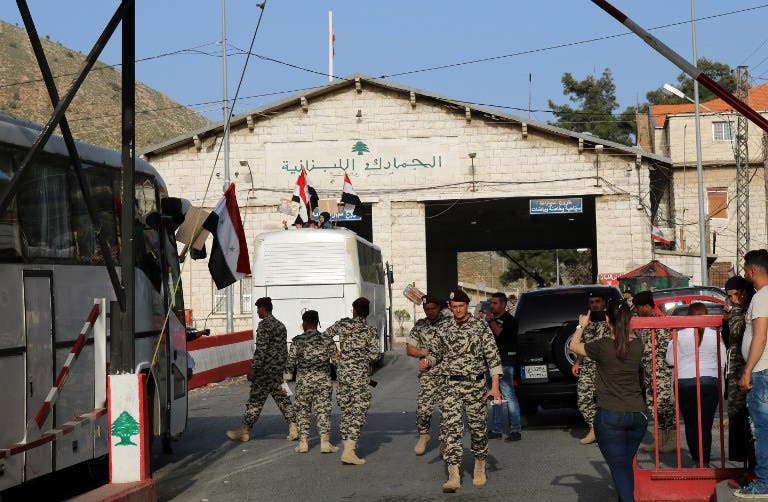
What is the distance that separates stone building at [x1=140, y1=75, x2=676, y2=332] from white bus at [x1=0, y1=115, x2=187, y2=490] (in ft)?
109

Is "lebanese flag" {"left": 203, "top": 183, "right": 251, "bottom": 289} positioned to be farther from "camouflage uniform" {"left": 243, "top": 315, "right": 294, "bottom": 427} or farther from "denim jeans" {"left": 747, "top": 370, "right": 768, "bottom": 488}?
"denim jeans" {"left": 747, "top": 370, "right": 768, "bottom": 488}

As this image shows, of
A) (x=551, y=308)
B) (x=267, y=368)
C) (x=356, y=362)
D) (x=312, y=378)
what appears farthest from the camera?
(x=551, y=308)

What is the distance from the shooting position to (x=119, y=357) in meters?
10.6

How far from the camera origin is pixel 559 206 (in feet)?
152

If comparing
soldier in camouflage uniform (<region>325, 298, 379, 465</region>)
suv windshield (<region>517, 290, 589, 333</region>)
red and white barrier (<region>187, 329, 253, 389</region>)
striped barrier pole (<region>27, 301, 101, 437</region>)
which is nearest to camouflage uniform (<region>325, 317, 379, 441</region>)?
soldier in camouflage uniform (<region>325, 298, 379, 465</region>)

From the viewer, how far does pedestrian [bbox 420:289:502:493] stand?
36.9 feet

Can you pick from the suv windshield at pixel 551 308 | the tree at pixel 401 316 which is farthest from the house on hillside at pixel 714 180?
the suv windshield at pixel 551 308

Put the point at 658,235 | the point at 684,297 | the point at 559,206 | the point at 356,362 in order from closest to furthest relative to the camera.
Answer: the point at 356,362 → the point at 684,297 → the point at 559,206 → the point at 658,235

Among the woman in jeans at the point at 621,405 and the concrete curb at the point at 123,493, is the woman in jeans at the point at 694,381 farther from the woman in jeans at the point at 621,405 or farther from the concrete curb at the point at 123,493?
the concrete curb at the point at 123,493

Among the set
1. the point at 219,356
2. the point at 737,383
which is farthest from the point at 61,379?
the point at 219,356

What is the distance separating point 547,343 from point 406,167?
106 ft

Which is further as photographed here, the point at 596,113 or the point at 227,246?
the point at 596,113

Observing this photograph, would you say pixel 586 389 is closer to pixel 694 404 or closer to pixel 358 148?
pixel 694 404

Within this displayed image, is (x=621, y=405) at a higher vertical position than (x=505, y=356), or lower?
higher
